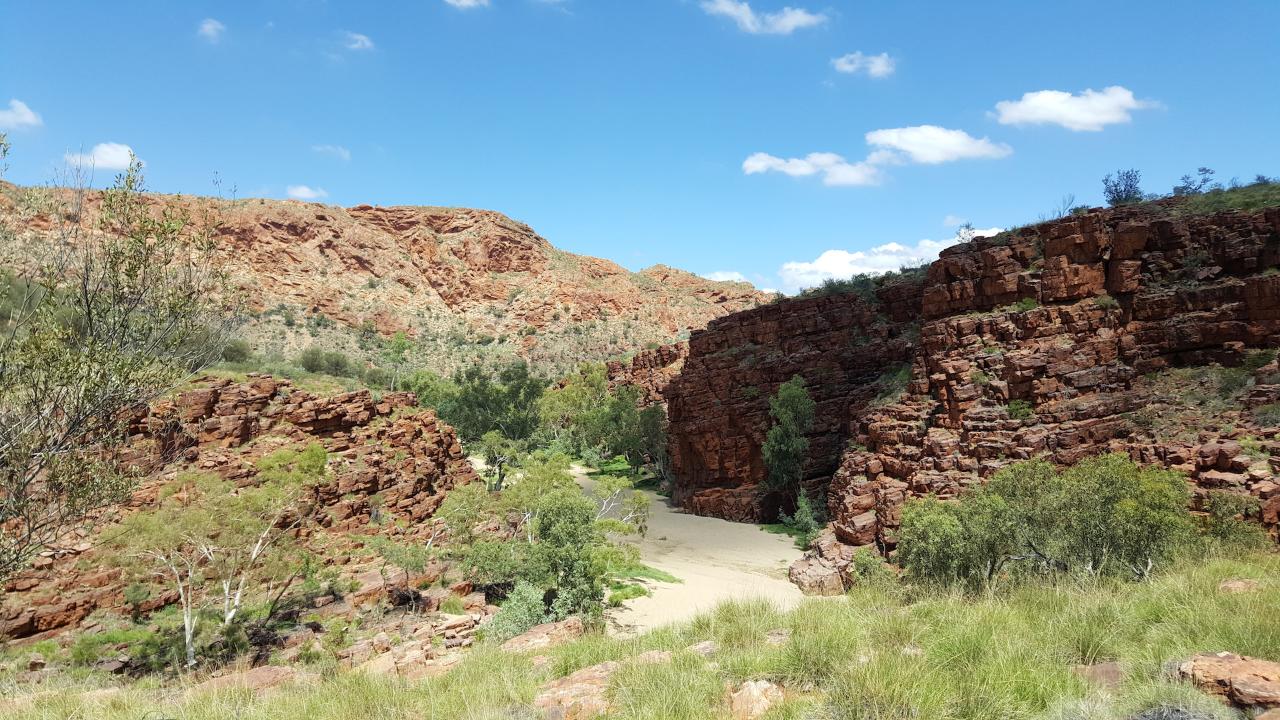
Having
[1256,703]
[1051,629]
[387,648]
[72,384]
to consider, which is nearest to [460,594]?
[387,648]

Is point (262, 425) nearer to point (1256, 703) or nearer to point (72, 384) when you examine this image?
point (72, 384)

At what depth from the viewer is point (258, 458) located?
1978 centimetres

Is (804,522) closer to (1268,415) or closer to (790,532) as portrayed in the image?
(790,532)

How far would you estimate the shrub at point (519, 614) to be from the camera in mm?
12195

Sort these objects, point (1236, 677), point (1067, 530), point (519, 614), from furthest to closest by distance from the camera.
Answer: point (519, 614)
point (1067, 530)
point (1236, 677)

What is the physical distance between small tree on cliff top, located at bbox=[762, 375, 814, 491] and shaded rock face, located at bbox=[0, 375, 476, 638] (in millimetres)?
13884

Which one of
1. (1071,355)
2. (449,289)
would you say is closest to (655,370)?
(1071,355)

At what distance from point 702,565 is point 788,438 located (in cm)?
886

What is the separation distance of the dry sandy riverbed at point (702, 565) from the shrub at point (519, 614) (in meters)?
1.69

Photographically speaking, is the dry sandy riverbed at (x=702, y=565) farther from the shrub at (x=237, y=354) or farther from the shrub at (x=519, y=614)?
the shrub at (x=237, y=354)

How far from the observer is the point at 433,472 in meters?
24.6

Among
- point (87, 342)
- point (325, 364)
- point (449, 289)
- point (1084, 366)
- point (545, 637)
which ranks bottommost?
point (545, 637)

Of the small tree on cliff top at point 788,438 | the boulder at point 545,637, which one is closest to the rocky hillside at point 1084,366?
the small tree on cliff top at point 788,438

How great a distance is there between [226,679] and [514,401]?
4175 cm
